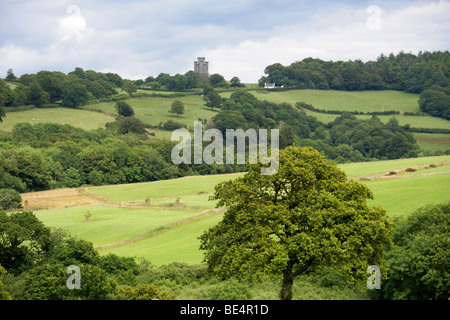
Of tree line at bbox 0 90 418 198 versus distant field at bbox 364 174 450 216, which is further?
tree line at bbox 0 90 418 198

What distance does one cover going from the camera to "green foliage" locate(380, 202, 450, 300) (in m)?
26.3

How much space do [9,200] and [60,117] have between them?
83.8 meters

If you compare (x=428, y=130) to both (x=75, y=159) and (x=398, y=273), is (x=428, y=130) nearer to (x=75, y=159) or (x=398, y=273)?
(x=75, y=159)

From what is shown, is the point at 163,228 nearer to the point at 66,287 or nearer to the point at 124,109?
the point at 66,287

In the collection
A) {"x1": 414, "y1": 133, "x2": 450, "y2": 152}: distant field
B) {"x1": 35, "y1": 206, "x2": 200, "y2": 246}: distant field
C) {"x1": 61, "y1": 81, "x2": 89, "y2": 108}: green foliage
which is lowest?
{"x1": 35, "y1": 206, "x2": 200, "y2": 246}: distant field

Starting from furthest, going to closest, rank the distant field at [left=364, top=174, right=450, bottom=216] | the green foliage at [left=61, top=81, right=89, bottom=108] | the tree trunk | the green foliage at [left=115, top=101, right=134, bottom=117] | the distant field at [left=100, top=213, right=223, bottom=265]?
the green foliage at [left=61, top=81, right=89, bottom=108]
the green foliage at [left=115, top=101, right=134, bottom=117]
the distant field at [left=364, top=174, right=450, bottom=216]
the distant field at [left=100, top=213, right=223, bottom=265]
the tree trunk

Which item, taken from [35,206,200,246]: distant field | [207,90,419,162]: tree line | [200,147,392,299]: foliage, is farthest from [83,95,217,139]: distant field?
[200,147,392,299]: foliage

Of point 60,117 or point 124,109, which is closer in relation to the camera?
point 60,117

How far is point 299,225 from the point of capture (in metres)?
25.9

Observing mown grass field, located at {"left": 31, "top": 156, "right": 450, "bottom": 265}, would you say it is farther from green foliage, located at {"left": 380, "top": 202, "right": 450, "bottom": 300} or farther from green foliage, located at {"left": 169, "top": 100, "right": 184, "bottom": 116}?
green foliage, located at {"left": 169, "top": 100, "right": 184, "bottom": 116}

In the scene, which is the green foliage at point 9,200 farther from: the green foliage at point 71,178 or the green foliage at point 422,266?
the green foliage at point 422,266

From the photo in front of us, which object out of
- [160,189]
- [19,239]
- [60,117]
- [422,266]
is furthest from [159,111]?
[422,266]

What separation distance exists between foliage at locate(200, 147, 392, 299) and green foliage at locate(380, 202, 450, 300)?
2578 millimetres

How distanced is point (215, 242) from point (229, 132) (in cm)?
12573
